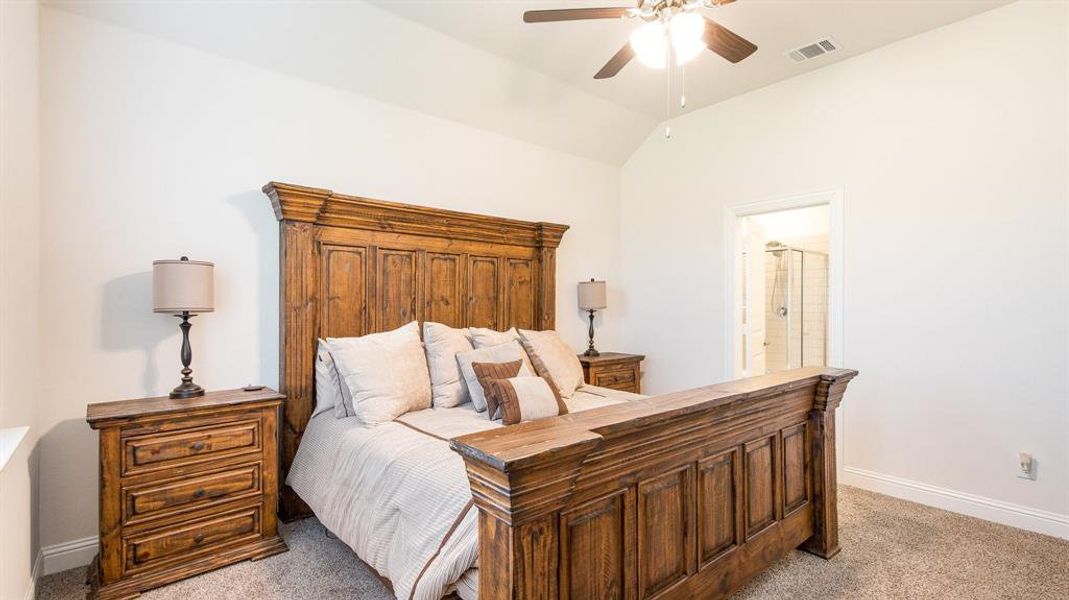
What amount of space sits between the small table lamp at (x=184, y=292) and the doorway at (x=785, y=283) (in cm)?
371

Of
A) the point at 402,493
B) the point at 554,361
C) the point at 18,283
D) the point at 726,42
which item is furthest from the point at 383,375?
the point at 726,42

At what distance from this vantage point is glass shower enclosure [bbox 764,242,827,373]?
5414 millimetres

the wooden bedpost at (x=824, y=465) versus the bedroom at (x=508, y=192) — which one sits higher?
the bedroom at (x=508, y=192)

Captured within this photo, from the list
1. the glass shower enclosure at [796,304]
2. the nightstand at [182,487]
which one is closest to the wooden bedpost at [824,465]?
the nightstand at [182,487]

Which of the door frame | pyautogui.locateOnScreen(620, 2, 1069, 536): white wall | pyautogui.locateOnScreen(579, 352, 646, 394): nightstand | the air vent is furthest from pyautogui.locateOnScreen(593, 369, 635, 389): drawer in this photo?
the air vent

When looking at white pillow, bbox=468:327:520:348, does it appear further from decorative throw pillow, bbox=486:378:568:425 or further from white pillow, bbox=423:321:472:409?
decorative throw pillow, bbox=486:378:568:425

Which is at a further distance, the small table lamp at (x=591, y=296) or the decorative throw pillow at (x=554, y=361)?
the small table lamp at (x=591, y=296)

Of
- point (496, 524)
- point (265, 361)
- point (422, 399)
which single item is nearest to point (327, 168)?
point (265, 361)

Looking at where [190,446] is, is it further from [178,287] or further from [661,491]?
[661,491]

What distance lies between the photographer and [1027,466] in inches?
111

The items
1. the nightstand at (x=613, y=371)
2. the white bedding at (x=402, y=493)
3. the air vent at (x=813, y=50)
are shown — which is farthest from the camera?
the nightstand at (x=613, y=371)

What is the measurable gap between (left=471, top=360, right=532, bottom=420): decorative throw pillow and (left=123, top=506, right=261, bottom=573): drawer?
1.27 meters

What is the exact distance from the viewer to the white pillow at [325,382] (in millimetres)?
2791

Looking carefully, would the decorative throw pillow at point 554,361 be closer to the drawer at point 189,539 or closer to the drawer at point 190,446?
the drawer at point 190,446
